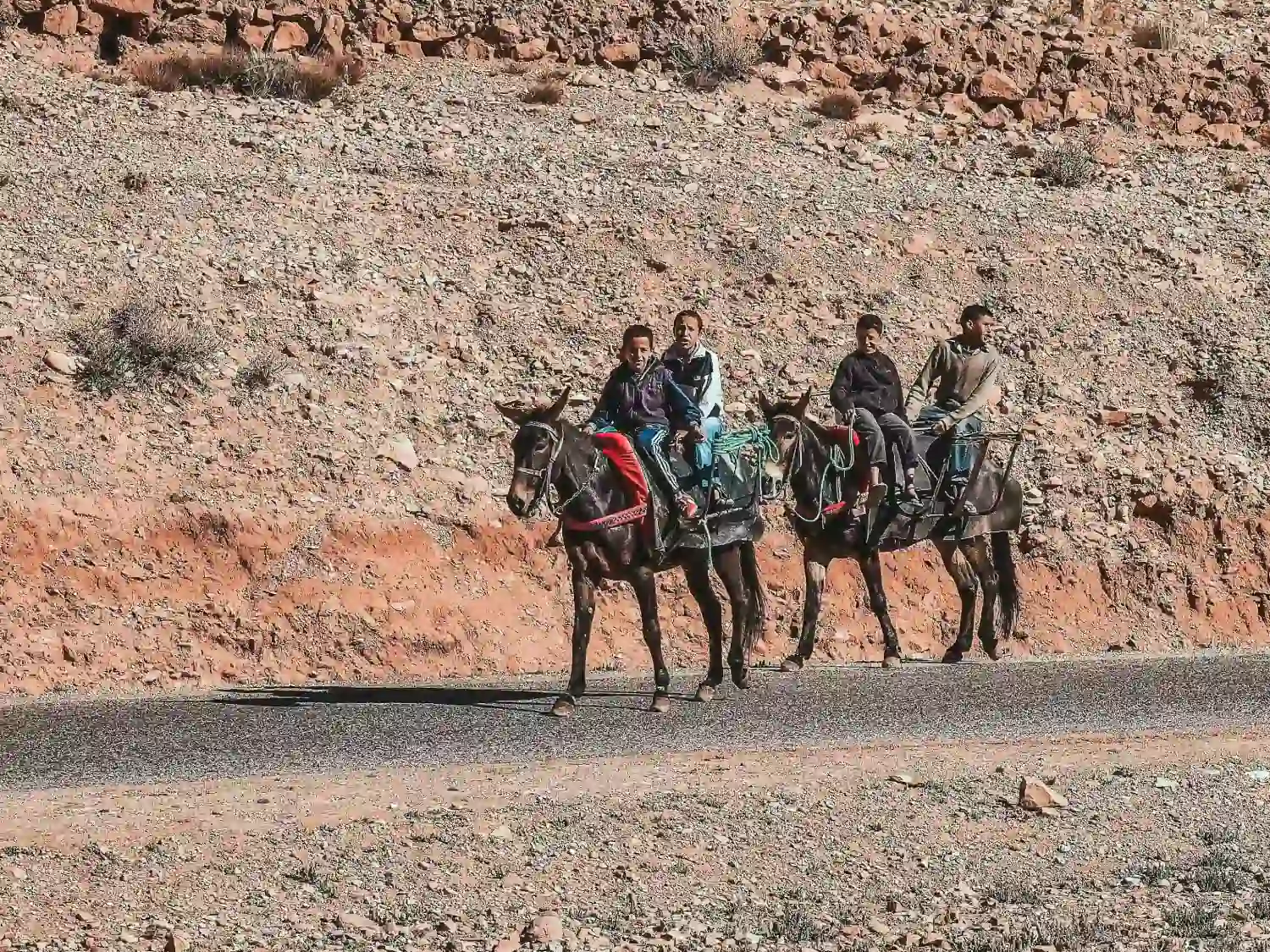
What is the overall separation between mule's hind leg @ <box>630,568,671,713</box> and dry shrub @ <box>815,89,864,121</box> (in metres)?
16.9

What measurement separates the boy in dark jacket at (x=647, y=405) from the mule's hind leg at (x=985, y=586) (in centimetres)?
474

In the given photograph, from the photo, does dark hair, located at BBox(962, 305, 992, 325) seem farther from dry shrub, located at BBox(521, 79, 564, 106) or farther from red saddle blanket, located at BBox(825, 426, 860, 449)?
dry shrub, located at BBox(521, 79, 564, 106)

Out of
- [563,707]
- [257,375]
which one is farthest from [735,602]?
[257,375]

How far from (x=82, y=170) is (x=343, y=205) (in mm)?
3421

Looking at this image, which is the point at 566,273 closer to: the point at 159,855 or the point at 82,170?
the point at 82,170

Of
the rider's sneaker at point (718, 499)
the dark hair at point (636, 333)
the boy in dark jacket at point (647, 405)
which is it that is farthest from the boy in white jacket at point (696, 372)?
the dark hair at point (636, 333)

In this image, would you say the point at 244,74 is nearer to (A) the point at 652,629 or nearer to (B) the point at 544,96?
(B) the point at 544,96

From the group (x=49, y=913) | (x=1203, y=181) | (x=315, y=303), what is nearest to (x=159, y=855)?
(x=49, y=913)

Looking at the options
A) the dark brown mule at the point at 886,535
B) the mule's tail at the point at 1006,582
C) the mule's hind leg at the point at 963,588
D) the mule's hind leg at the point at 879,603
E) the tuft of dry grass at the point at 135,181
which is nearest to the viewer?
the dark brown mule at the point at 886,535

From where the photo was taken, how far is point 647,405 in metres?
14.4

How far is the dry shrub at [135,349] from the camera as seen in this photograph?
2028 cm

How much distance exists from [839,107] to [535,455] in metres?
17.7

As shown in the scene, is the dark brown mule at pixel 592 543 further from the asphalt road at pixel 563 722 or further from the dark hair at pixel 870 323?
the dark hair at pixel 870 323

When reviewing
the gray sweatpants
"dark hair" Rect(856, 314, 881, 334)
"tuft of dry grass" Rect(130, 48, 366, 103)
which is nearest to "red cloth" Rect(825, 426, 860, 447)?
the gray sweatpants
